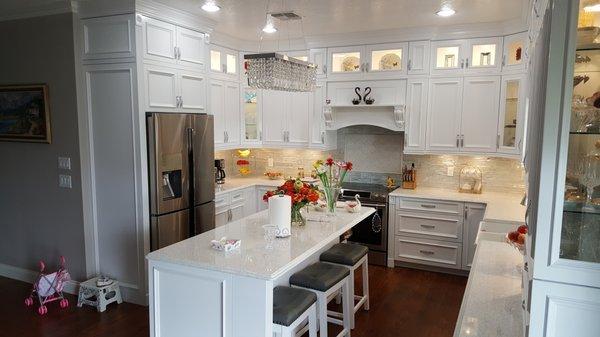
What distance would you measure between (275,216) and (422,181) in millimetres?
2917

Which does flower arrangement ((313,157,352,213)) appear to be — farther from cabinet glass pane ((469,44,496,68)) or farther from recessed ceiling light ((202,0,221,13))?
cabinet glass pane ((469,44,496,68))

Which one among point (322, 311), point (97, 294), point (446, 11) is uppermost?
point (446, 11)

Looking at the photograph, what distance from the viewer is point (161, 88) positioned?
3875 millimetres

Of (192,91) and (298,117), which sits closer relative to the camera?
(192,91)

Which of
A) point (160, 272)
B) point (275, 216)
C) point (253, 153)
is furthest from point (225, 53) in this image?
point (160, 272)

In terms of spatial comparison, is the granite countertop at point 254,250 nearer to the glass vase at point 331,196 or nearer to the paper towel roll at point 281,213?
the paper towel roll at point 281,213

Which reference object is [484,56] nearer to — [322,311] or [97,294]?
[322,311]

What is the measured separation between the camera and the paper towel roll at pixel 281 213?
2.83 m

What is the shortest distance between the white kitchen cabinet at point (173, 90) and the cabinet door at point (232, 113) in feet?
2.64

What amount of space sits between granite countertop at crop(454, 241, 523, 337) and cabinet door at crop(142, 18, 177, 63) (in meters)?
3.08

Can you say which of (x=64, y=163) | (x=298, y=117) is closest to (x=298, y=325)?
(x=64, y=163)

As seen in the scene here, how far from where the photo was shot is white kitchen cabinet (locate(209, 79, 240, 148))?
Result: 5029mm

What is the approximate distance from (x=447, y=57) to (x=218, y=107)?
2.69 m

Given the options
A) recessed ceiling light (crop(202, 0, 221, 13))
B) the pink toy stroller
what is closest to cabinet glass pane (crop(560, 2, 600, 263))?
recessed ceiling light (crop(202, 0, 221, 13))
